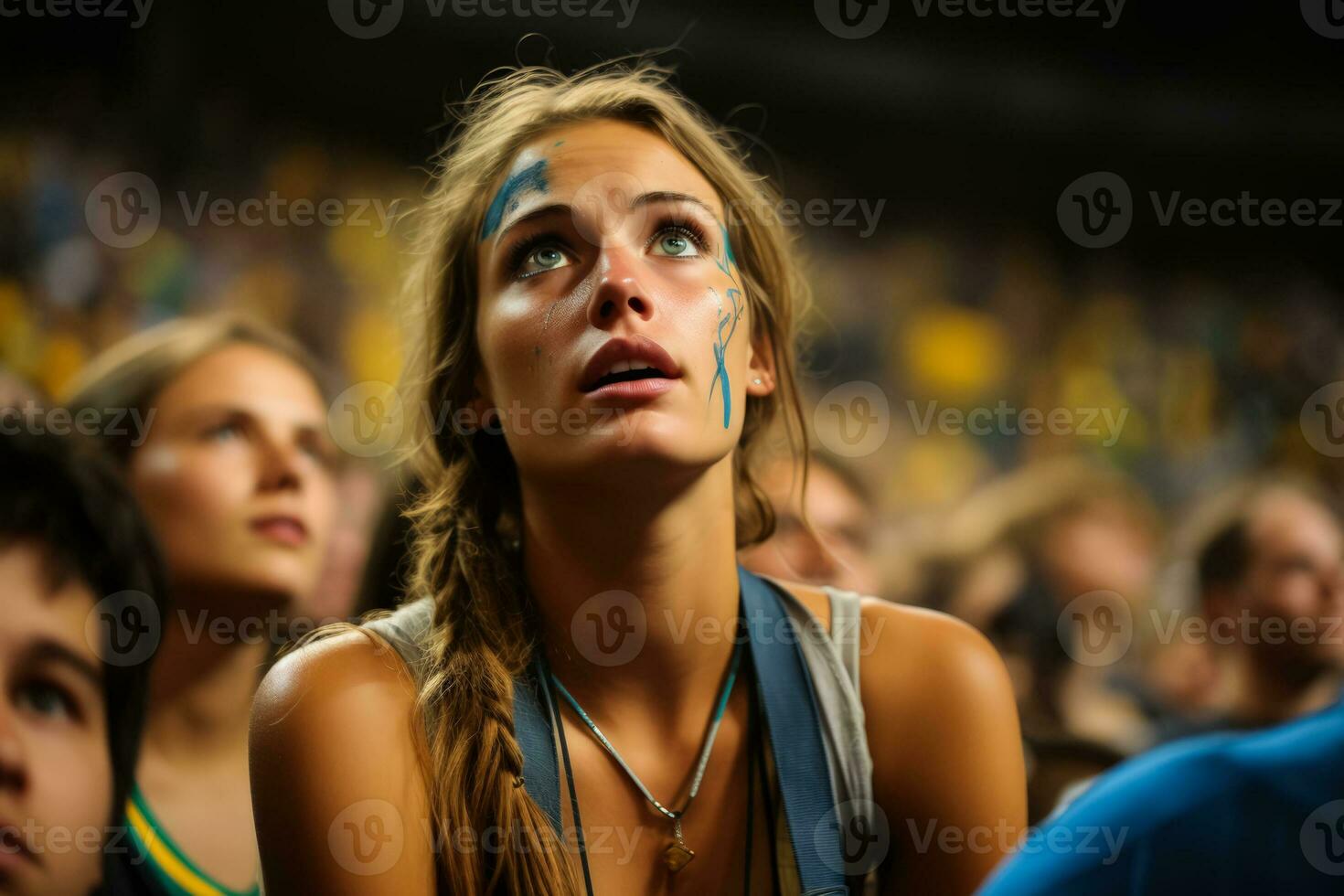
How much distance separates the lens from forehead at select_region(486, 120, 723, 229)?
3.48 feet

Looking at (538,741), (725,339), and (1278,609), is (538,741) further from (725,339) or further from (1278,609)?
(1278,609)

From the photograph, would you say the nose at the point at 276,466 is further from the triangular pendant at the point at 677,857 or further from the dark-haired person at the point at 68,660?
the triangular pendant at the point at 677,857

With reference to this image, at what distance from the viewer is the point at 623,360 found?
966mm

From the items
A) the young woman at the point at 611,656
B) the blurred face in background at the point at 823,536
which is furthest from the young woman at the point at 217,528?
the blurred face in background at the point at 823,536

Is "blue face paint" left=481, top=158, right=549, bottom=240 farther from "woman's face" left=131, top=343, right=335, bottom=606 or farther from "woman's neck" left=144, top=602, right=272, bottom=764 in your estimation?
"woman's neck" left=144, top=602, right=272, bottom=764

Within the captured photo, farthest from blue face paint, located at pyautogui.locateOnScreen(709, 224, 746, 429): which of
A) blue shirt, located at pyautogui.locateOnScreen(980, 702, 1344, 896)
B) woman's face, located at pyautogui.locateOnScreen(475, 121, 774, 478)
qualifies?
blue shirt, located at pyautogui.locateOnScreen(980, 702, 1344, 896)

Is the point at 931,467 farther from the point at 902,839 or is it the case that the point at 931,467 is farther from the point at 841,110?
the point at 902,839

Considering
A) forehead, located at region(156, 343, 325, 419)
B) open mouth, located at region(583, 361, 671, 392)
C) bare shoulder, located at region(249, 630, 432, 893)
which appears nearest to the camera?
bare shoulder, located at region(249, 630, 432, 893)

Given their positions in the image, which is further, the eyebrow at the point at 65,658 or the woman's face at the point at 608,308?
Answer: the eyebrow at the point at 65,658

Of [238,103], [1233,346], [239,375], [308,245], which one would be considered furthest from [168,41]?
[1233,346]

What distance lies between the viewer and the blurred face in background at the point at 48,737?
4.31 ft

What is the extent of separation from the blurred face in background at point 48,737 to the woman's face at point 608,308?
0.70m

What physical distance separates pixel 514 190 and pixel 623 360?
0.85ft

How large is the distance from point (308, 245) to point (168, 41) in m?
0.61
